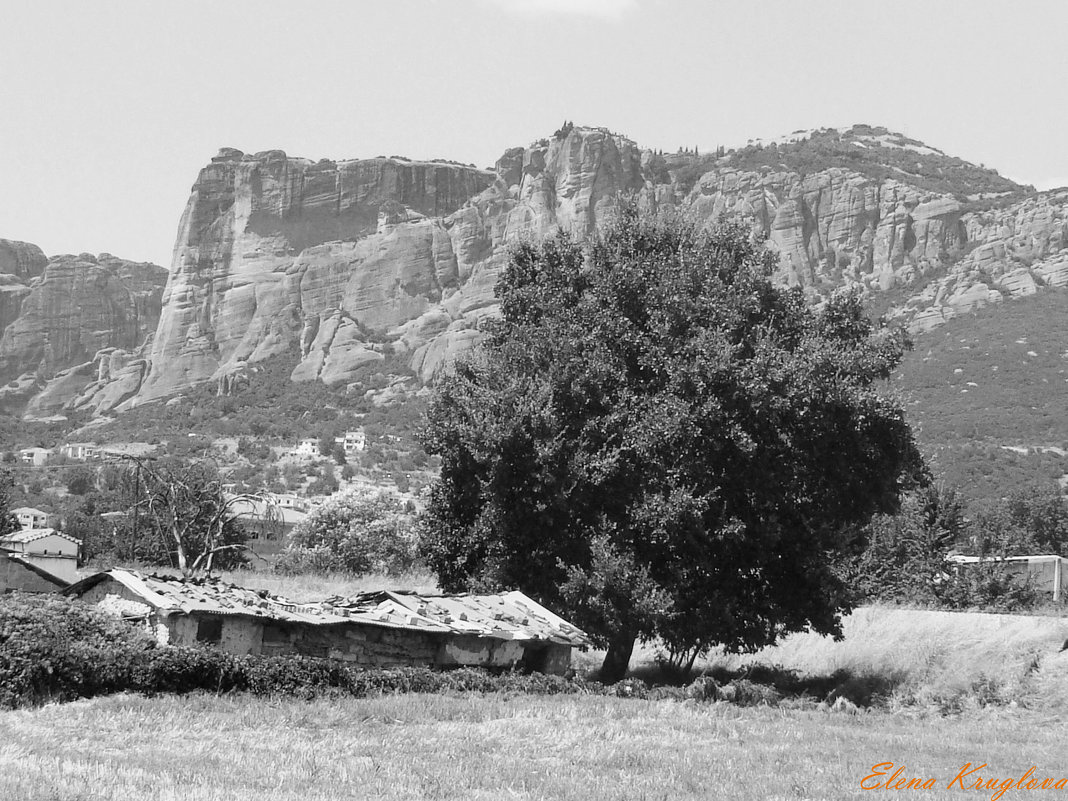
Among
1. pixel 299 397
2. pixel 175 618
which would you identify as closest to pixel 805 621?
pixel 175 618

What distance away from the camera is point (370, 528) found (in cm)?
6750

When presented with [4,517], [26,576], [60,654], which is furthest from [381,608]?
[4,517]

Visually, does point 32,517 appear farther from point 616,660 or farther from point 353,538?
point 616,660

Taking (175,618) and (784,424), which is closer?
(175,618)

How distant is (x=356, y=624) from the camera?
21547 mm

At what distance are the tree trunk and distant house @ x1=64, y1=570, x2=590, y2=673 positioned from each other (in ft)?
6.05

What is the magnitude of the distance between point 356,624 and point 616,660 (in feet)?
21.3

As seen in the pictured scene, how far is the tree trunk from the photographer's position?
2530 centimetres

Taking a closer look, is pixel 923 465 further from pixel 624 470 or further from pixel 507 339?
pixel 507 339

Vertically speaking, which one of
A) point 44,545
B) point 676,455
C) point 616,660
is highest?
point 676,455

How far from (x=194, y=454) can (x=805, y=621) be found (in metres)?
112

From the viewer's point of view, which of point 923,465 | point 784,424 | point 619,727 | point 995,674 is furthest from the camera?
point 923,465

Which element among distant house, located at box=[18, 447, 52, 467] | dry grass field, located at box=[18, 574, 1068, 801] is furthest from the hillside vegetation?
distant house, located at box=[18, 447, 52, 467]

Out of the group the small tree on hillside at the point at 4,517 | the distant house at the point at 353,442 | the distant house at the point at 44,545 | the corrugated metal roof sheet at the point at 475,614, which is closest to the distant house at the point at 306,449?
the distant house at the point at 353,442
